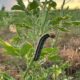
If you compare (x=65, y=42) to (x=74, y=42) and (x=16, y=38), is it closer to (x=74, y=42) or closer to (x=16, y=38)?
(x=74, y=42)

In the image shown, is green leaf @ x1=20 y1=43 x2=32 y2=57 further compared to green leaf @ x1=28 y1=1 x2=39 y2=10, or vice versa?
green leaf @ x1=28 y1=1 x2=39 y2=10

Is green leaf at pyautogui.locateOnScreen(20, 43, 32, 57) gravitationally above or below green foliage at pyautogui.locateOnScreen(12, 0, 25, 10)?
below

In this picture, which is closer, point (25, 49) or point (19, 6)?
point (25, 49)

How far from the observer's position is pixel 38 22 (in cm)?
155

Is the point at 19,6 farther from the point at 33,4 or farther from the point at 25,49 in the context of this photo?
the point at 25,49

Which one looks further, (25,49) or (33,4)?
(33,4)

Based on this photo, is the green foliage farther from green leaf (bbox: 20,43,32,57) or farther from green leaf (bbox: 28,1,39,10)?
green leaf (bbox: 20,43,32,57)

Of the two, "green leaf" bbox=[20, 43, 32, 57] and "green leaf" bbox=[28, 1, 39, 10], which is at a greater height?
"green leaf" bbox=[28, 1, 39, 10]

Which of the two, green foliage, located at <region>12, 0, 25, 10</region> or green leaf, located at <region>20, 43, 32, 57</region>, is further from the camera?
green foliage, located at <region>12, 0, 25, 10</region>

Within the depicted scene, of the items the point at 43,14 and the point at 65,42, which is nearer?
the point at 43,14

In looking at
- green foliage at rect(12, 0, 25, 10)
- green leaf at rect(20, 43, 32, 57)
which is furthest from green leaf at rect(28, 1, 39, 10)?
green leaf at rect(20, 43, 32, 57)

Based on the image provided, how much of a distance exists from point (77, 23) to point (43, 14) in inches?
7.7

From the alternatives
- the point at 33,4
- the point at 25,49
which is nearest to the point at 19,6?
the point at 33,4

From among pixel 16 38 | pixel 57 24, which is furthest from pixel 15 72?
pixel 57 24
